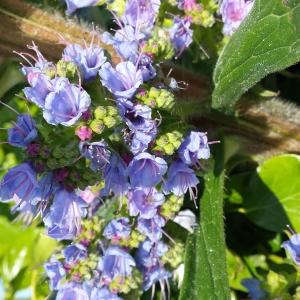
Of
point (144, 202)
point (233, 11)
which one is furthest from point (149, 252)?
point (233, 11)

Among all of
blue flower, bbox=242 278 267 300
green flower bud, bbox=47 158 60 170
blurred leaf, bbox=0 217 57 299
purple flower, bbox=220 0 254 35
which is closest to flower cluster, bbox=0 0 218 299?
green flower bud, bbox=47 158 60 170

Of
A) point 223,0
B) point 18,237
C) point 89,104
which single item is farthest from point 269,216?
point 18,237

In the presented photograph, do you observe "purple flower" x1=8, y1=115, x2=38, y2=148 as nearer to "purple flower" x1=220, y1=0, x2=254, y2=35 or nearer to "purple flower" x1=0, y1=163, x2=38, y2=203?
"purple flower" x1=0, y1=163, x2=38, y2=203

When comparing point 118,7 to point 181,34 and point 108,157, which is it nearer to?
point 181,34

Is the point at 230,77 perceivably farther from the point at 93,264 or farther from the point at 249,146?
the point at 93,264

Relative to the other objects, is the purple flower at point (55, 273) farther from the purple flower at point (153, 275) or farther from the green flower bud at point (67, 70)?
the green flower bud at point (67, 70)
